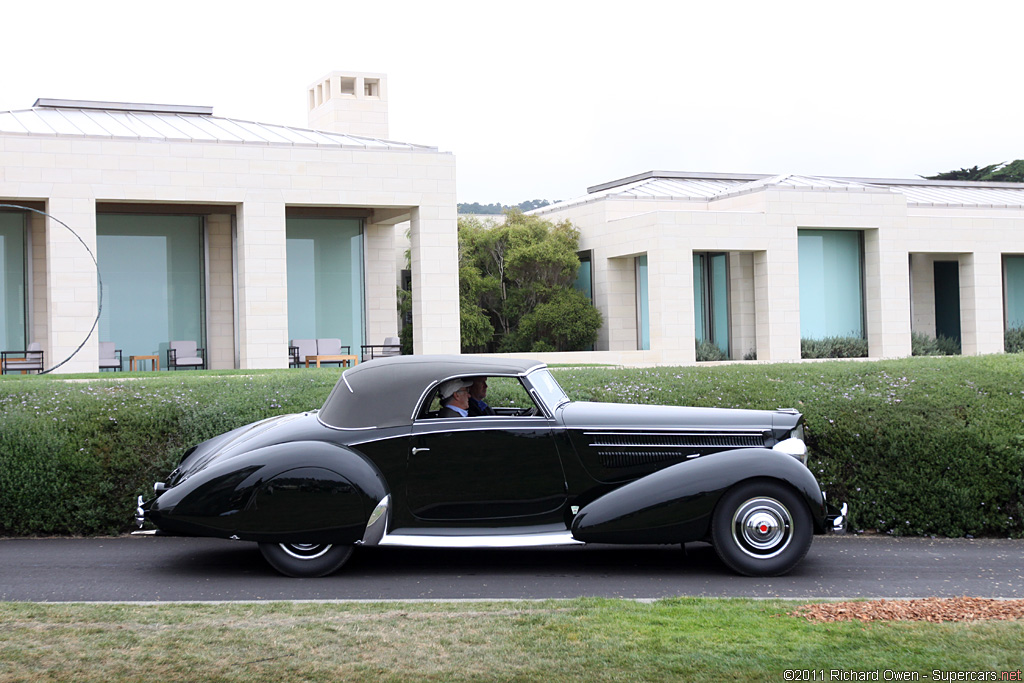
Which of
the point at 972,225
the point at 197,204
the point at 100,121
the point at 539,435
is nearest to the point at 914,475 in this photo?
the point at 539,435

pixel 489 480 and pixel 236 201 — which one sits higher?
pixel 236 201

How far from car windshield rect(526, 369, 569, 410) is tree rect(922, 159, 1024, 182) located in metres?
48.2

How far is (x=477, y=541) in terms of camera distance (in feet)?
22.8

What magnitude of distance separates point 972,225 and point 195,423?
87.2 ft

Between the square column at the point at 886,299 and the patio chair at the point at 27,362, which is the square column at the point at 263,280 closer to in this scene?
the patio chair at the point at 27,362

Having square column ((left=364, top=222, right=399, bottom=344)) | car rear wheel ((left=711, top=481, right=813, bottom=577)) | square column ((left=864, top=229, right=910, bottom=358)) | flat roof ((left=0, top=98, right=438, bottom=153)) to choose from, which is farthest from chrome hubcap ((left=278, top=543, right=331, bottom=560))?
square column ((left=864, top=229, right=910, bottom=358))

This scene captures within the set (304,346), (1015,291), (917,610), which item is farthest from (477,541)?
(1015,291)

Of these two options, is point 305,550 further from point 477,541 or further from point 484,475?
point 484,475

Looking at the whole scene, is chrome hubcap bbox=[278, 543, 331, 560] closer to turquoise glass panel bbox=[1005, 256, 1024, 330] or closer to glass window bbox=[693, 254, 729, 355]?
glass window bbox=[693, 254, 729, 355]

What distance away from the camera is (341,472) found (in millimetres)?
6910

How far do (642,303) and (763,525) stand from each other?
848 inches

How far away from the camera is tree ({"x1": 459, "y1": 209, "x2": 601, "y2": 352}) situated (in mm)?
27844

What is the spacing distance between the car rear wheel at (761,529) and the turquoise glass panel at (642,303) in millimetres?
20922

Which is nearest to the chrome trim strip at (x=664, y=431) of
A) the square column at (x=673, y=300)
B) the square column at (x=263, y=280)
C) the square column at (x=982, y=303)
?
the square column at (x=263, y=280)
